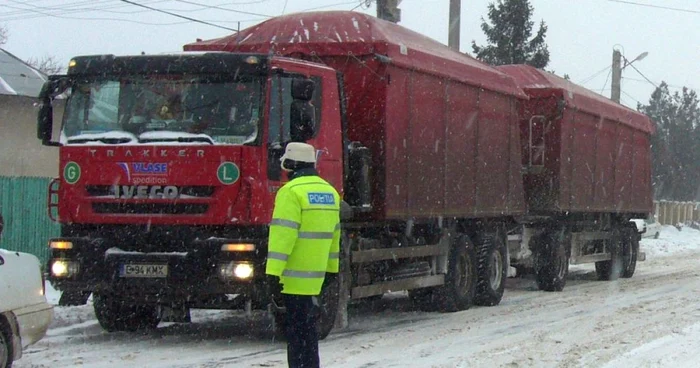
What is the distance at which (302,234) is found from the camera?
7.12 metres

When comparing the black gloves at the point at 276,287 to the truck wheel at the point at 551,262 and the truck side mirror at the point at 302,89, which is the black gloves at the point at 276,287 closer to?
the truck side mirror at the point at 302,89

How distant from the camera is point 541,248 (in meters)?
19.3

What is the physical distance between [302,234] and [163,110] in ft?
13.8

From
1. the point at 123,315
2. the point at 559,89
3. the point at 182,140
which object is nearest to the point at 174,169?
the point at 182,140

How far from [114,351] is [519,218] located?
332 inches

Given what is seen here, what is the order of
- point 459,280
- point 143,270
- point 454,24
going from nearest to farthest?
1. point 143,270
2. point 459,280
3. point 454,24

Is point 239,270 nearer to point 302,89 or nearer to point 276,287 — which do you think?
point 302,89

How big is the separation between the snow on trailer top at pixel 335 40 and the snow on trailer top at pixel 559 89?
503 centimetres

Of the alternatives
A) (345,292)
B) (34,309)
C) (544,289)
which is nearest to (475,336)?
(345,292)

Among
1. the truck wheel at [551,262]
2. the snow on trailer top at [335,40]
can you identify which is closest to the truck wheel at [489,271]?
the truck wheel at [551,262]

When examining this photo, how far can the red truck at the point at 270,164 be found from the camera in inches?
416

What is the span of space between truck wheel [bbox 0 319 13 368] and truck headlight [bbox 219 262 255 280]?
2.36m

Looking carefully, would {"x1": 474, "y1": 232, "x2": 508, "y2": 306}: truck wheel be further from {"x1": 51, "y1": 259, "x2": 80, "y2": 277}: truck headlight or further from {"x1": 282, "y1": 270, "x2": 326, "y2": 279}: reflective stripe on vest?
{"x1": 282, "y1": 270, "x2": 326, "y2": 279}: reflective stripe on vest

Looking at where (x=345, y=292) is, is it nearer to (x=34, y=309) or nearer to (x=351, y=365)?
(x=351, y=365)
